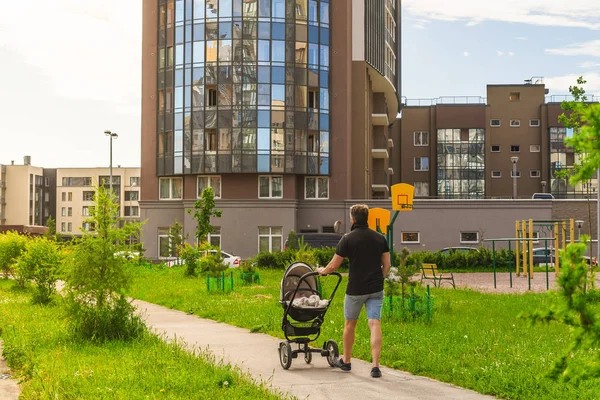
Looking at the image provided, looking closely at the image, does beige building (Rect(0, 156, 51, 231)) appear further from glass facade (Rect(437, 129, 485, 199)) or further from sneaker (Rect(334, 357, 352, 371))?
sneaker (Rect(334, 357, 352, 371))

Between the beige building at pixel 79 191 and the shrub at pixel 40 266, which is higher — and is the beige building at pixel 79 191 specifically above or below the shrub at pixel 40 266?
above

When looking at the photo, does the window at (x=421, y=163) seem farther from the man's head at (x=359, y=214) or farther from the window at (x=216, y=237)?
the man's head at (x=359, y=214)

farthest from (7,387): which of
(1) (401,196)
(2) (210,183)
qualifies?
(2) (210,183)

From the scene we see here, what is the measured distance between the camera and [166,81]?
58500 mm

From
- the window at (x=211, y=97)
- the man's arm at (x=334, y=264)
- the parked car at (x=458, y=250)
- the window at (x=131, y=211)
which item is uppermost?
the window at (x=211, y=97)

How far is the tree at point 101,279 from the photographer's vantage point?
11953 millimetres

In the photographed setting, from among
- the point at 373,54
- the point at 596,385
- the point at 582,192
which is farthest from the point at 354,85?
the point at 596,385

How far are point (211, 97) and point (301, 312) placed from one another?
47367 millimetres

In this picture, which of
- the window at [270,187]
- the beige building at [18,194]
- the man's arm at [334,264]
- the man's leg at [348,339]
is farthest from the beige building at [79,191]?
the man's leg at [348,339]

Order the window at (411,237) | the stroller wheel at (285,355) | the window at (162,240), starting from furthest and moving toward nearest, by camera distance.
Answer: the window at (162,240)
the window at (411,237)
the stroller wheel at (285,355)

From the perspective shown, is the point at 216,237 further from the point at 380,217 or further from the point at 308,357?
the point at 308,357

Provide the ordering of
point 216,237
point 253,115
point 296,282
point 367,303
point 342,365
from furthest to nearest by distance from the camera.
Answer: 1. point 216,237
2. point 253,115
3. point 296,282
4. point 342,365
5. point 367,303

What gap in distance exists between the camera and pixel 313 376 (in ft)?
31.3

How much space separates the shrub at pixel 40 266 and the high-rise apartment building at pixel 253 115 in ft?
110
